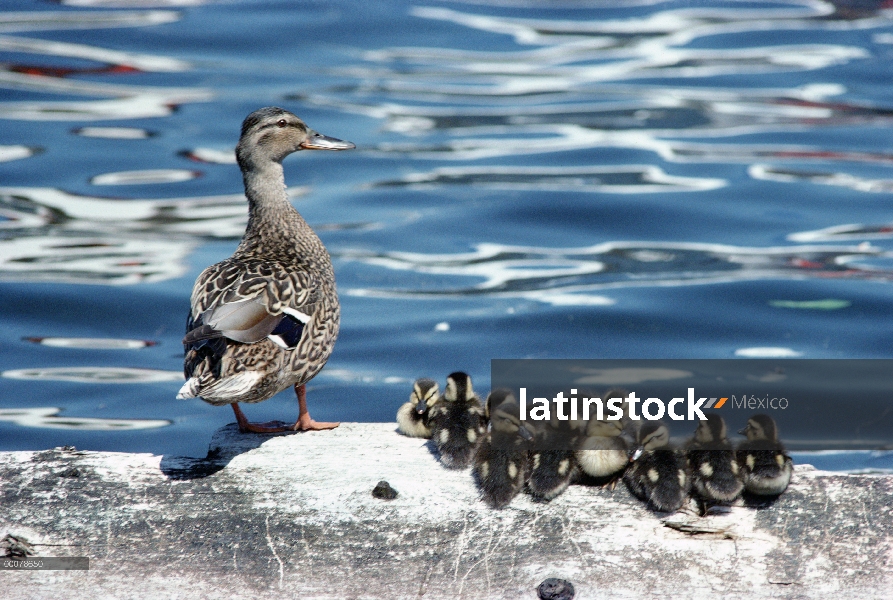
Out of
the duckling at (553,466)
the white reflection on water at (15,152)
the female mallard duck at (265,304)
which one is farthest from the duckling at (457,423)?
the white reflection on water at (15,152)

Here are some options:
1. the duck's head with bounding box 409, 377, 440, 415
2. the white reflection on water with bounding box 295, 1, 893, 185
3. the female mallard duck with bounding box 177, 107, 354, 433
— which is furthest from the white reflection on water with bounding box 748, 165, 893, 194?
the duck's head with bounding box 409, 377, 440, 415

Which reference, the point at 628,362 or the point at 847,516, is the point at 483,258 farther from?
the point at 847,516

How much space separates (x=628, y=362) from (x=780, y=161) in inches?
240

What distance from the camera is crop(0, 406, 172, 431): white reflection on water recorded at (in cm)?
688

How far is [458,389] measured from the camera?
4.15 meters

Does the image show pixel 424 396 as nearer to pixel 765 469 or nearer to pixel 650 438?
pixel 650 438

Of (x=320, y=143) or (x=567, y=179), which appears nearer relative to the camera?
(x=320, y=143)

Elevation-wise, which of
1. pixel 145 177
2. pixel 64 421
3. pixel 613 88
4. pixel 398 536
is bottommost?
pixel 64 421

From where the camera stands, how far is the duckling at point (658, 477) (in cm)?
337

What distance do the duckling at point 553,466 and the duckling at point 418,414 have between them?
20.5 inches

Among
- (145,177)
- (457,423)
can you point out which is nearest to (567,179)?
(145,177)

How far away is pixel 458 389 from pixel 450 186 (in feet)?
26.6

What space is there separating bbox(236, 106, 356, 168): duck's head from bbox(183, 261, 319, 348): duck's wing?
0.88 m

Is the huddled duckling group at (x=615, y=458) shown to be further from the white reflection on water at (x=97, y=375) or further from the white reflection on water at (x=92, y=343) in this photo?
the white reflection on water at (x=92, y=343)
